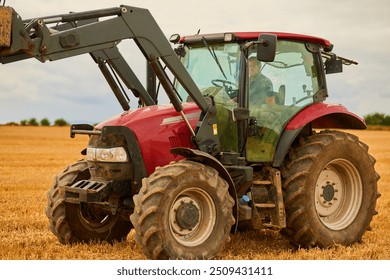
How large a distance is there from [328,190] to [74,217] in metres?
3.00

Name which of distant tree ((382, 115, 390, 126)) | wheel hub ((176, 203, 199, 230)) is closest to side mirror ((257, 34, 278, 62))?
wheel hub ((176, 203, 199, 230))

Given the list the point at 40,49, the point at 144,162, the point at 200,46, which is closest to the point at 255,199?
the point at 144,162

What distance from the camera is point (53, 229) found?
8008mm

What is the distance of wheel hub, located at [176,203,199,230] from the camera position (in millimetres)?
6691

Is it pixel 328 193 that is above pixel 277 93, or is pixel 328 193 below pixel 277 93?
below

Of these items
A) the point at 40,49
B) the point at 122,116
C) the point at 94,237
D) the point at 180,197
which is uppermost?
the point at 40,49

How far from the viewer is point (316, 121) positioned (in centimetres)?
858

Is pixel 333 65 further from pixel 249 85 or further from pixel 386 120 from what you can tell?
pixel 386 120

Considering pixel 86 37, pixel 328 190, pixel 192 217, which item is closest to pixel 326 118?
pixel 328 190

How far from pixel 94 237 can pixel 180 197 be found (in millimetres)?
1897

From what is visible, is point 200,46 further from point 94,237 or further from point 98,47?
point 94,237

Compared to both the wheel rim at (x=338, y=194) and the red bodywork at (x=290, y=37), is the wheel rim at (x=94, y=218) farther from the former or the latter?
the red bodywork at (x=290, y=37)

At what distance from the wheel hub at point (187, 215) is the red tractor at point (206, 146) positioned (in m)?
0.01

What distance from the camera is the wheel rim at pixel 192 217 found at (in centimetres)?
669
